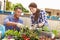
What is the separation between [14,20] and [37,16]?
20cm

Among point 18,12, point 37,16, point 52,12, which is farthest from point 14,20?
point 52,12

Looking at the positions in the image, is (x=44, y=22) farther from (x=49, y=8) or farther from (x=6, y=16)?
(x=6, y=16)

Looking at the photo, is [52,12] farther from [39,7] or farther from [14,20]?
[14,20]

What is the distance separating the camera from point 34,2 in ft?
4.53

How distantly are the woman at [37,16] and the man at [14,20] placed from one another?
0.10 metres

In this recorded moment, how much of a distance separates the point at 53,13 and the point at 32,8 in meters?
0.18

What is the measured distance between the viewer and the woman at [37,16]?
4.47ft

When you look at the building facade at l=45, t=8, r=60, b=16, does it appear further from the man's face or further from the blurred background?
the man's face

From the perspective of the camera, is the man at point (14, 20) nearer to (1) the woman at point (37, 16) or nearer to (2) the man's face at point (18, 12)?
(2) the man's face at point (18, 12)

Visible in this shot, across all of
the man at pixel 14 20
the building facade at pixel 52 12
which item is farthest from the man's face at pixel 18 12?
the building facade at pixel 52 12

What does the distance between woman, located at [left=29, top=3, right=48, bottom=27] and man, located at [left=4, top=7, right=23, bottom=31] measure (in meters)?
0.10

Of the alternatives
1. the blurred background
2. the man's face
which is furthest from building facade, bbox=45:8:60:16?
the man's face

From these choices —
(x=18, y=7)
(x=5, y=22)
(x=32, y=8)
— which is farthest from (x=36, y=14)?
(x=5, y=22)

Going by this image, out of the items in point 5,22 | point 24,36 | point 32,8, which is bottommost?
point 24,36
